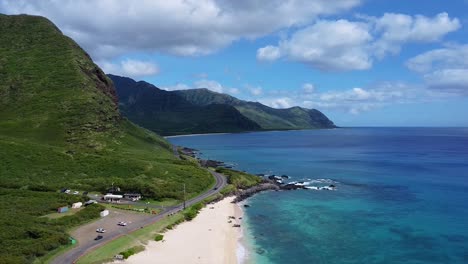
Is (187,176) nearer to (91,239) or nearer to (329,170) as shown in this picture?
(91,239)

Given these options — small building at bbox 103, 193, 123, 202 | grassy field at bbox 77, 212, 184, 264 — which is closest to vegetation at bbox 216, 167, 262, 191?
small building at bbox 103, 193, 123, 202

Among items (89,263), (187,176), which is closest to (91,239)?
(89,263)

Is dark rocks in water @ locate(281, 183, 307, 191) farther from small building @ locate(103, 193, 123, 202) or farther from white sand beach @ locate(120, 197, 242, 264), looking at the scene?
small building @ locate(103, 193, 123, 202)

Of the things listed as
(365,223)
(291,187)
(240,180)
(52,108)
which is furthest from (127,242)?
(52,108)

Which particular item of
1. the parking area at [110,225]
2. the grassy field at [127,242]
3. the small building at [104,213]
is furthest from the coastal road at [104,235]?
the small building at [104,213]

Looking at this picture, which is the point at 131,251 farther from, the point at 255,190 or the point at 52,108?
the point at 52,108
